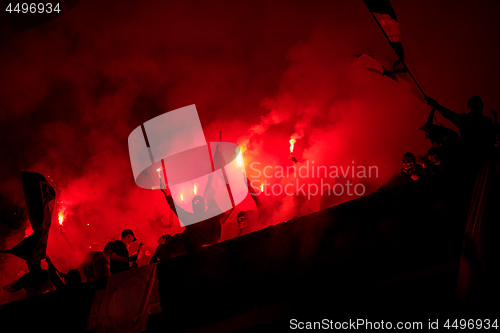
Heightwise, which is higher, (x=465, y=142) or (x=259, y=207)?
(x=465, y=142)

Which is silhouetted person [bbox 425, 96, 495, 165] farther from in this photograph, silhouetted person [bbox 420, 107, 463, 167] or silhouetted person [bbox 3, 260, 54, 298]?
silhouetted person [bbox 3, 260, 54, 298]

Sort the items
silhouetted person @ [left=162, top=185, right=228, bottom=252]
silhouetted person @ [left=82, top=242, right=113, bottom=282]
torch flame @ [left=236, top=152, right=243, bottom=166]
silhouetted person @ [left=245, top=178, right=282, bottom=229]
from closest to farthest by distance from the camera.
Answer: silhouetted person @ [left=162, top=185, right=228, bottom=252], silhouetted person @ [left=82, top=242, right=113, bottom=282], silhouetted person @ [left=245, top=178, right=282, bottom=229], torch flame @ [left=236, top=152, right=243, bottom=166]

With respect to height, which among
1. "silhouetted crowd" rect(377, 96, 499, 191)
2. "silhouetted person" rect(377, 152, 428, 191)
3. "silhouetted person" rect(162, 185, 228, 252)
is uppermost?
"silhouetted crowd" rect(377, 96, 499, 191)

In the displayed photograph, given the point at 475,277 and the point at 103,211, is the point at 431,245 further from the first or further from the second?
the point at 103,211

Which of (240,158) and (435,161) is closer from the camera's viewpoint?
(435,161)

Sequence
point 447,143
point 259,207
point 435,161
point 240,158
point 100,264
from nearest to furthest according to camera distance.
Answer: point 447,143, point 435,161, point 100,264, point 259,207, point 240,158

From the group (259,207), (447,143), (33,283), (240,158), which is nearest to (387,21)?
(447,143)

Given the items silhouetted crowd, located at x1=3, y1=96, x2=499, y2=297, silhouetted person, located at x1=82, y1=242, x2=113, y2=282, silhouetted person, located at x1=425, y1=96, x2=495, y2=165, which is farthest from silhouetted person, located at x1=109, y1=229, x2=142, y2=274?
silhouetted person, located at x1=425, y1=96, x2=495, y2=165

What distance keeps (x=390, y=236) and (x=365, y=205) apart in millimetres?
371

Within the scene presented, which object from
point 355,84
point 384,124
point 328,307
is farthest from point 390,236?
point 355,84

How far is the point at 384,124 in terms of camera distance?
237 inches

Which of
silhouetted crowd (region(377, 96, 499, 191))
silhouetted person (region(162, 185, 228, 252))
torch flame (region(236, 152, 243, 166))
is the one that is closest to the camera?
silhouetted crowd (region(377, 96, 499, 191))

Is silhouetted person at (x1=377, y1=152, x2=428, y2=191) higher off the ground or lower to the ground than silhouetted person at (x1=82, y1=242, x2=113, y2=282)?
higher

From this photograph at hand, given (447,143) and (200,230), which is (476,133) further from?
(200,230)
